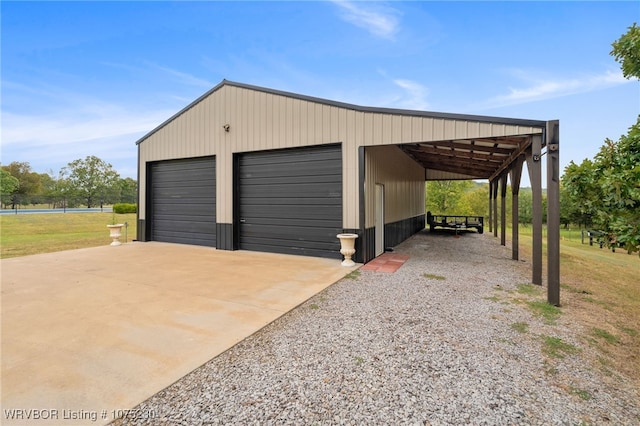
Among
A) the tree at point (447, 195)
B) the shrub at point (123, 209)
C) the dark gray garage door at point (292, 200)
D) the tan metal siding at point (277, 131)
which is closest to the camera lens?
the tan metal siding at point (277, 131)

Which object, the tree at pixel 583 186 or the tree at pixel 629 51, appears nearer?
the tree at pixel 583 186

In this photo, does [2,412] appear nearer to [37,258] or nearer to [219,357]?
[219,357]

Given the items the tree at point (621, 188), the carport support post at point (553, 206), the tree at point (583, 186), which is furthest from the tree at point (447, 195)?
the tree at point (621, 188)

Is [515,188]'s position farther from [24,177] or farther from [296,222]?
[24,177]

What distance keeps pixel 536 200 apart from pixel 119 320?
653 cm

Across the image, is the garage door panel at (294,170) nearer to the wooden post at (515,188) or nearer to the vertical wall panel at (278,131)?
the vertical wall panel at (278,131)

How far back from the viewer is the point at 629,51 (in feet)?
11.3

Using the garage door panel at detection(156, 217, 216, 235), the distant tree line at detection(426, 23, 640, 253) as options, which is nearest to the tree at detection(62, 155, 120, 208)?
the garage door panel at detection(156, 217, 216, 235)

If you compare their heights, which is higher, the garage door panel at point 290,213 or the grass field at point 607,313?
the garage door panel at point 290,213

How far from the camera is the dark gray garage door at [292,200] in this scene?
6914 mm

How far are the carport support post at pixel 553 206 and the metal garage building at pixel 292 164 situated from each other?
0.33 meters

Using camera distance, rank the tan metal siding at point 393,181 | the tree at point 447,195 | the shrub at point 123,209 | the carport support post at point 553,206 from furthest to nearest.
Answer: the shrub at point 123,209 → the tree at point 447,195 → the tan metal siding at point 393,181 → the carport support post at point 553,206

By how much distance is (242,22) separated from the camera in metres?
10.9

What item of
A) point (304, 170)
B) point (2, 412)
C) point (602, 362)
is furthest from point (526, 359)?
point (304, 170)
